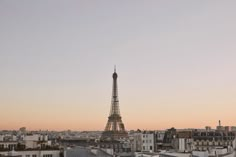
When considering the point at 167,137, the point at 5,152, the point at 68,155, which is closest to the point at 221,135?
the point at 167,137

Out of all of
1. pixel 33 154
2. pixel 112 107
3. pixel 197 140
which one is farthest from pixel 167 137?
pixel 33 154

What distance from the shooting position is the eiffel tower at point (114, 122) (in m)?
147

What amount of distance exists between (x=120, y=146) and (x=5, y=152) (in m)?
80.0

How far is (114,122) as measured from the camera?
147375 millimetres

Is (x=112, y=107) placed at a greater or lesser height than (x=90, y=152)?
greater

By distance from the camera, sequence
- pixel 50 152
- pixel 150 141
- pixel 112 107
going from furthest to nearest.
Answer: pixel 112 107 < pixel 150 141 < pixel 50 152

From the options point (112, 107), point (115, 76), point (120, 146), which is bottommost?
point (120, 146)

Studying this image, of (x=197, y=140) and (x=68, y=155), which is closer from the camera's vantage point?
(x=68, y=155)

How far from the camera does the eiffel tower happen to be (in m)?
147

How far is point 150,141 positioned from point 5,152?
59.1 metres

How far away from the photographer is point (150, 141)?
97375 millimetres

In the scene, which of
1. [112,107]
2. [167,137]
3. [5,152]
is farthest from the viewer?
[112,107]

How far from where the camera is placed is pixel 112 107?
488 ft

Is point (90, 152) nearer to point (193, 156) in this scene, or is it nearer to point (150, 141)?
point (193, 156)
